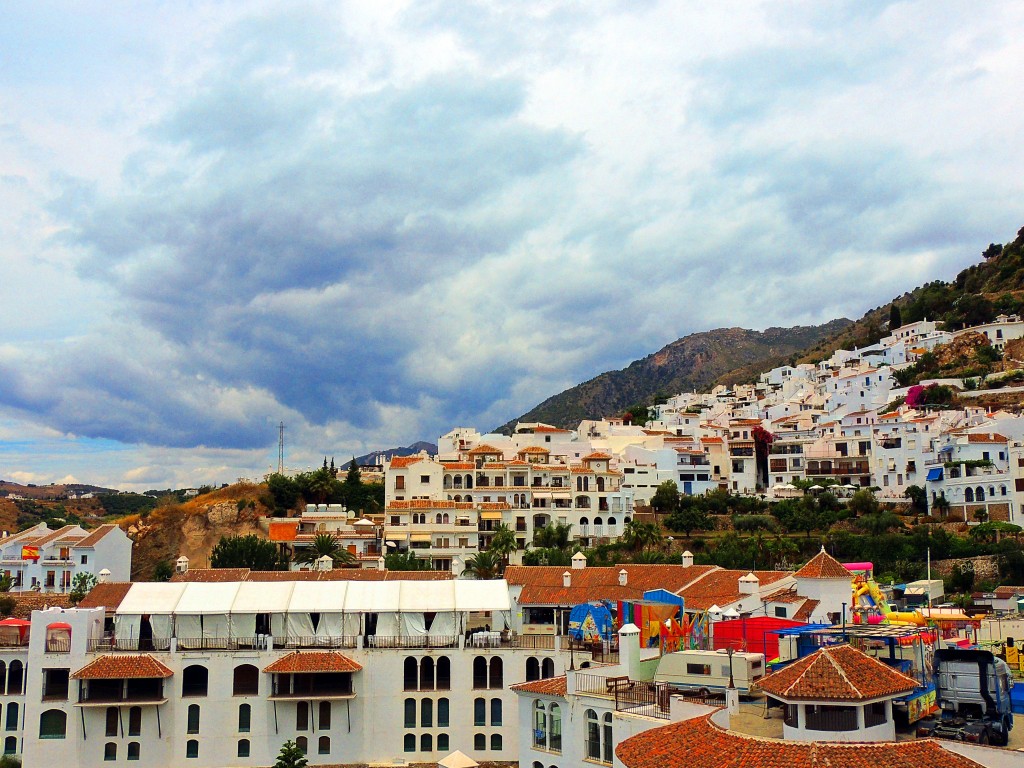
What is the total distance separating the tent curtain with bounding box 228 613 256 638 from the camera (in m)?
44.9

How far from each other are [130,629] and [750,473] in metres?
60.0

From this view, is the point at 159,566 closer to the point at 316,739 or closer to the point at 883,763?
the point at 316,739

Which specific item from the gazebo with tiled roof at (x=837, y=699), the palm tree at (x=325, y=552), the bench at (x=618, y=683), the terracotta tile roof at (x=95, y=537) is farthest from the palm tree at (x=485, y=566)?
the gazebo with tiled roof at (x=837, y=699)

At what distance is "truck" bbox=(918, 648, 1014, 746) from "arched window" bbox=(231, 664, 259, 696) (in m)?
31.4

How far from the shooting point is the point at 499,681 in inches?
1777

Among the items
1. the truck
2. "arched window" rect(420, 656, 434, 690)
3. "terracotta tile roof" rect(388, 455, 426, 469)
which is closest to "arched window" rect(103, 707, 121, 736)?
"arched window" rect(420, 656, 434, 690)

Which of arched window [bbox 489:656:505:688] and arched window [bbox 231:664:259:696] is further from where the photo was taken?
arched window [bbox 489:656:505:688]

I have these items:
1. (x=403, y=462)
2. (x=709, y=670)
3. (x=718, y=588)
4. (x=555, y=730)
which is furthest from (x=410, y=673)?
(x=403, y=462)

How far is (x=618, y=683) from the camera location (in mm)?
31875

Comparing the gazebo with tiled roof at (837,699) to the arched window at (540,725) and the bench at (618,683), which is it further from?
the arched window at (540,725)

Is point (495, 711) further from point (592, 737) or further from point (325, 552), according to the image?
point (325, 552)

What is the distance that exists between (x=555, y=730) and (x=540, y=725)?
89 centimetres

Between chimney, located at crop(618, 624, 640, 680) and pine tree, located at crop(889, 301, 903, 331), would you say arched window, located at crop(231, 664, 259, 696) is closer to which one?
→ chimney, located at crop(618, 624, 640, 680)

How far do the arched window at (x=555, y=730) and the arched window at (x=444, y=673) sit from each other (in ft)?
39.0
